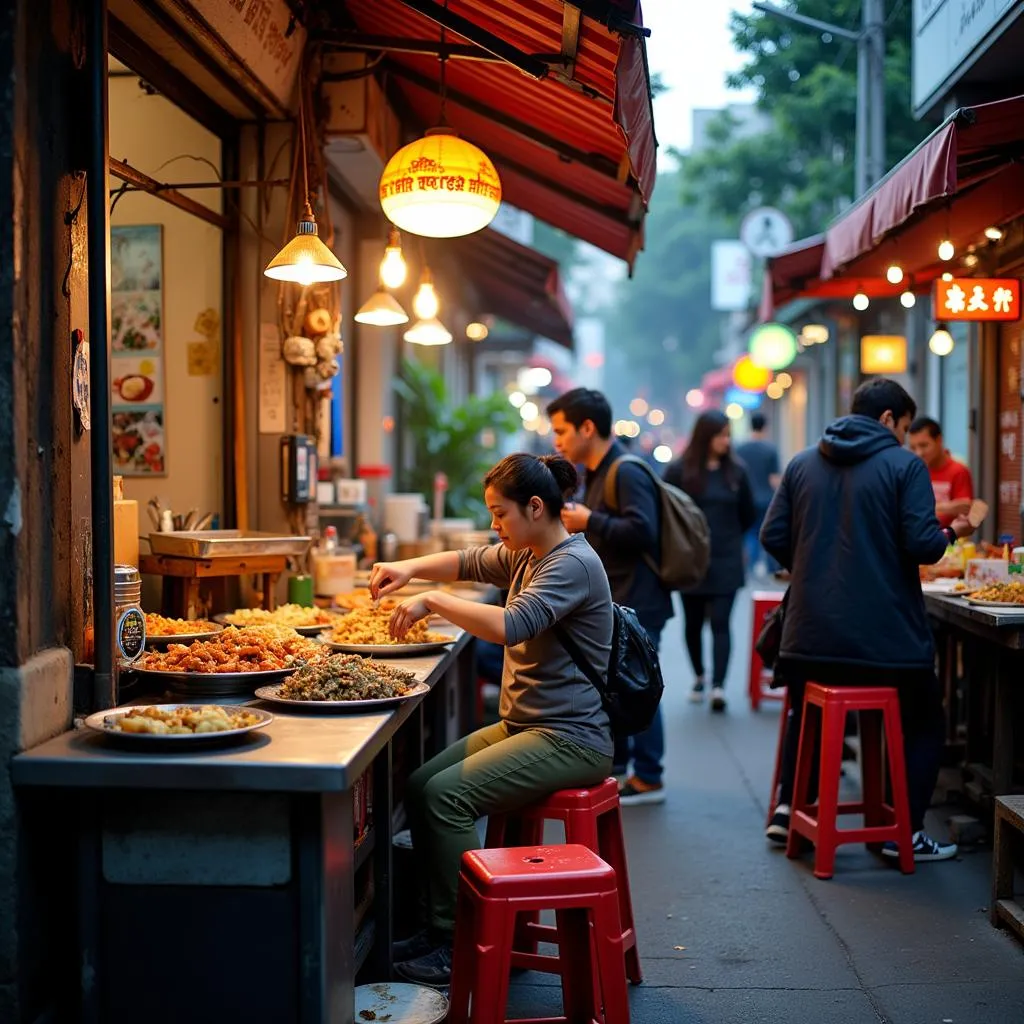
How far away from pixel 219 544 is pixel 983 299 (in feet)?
21.2

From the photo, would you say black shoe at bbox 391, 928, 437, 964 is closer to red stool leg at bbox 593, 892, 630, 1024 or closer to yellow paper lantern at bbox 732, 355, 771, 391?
red stool leg at bbox 593, 892, 630, 1024

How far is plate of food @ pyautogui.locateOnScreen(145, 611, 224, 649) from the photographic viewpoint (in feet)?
16.3

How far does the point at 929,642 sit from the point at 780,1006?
2326 millimetres

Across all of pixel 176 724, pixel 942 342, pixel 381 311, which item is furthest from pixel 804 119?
pixel 176 724

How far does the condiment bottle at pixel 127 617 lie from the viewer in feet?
13.9

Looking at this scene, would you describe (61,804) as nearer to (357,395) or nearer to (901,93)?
(357,395)

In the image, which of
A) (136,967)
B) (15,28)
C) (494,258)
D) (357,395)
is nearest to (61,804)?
(136,967)

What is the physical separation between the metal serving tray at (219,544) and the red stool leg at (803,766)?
2.80 meters

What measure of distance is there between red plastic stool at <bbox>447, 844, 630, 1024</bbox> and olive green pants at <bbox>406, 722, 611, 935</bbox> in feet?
1.20

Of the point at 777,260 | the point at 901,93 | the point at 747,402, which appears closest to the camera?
the point at 777,260

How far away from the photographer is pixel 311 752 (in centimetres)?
347

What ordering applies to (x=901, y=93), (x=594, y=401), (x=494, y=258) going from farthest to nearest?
1. (x=901, y=93)
2. (x=494, y=258)
3. (x=594, y=401)

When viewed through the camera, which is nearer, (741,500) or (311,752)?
(311,752)

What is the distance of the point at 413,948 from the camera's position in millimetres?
4832
